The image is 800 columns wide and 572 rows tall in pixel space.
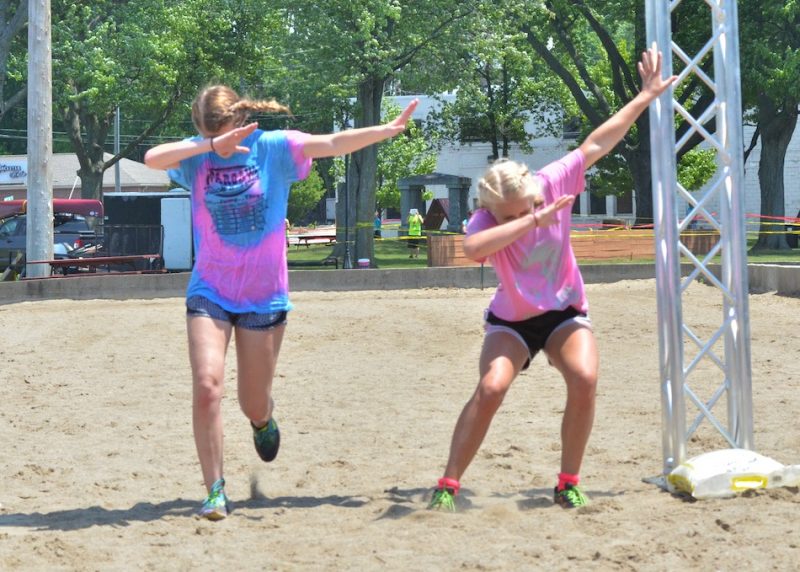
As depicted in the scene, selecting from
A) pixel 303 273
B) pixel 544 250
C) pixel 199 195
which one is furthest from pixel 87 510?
pixel 303 273

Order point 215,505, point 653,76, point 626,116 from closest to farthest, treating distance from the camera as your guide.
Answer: point 215,505 < point 626,116 < point 653,76

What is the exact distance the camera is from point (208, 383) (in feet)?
18.1

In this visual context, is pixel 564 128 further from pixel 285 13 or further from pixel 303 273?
pixel 303 273

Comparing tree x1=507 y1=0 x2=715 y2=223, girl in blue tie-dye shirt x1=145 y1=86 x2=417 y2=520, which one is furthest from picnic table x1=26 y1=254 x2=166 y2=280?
girl in blue tie-dye shirt x1=145 y1=86 x2=417 y2=520

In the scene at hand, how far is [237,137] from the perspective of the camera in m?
5.41

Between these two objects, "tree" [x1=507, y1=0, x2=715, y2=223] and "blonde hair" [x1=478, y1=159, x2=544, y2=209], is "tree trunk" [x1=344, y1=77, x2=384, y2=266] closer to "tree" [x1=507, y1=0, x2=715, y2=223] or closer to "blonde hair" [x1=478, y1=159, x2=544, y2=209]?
"tree" [x1=507, y1=0, x2=715, y2=223]

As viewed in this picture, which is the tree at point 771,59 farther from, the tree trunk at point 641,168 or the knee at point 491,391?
the knee at point 491,391

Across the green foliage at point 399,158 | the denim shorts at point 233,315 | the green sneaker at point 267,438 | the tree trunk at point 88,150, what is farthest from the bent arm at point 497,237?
the green foliage at point 399,158

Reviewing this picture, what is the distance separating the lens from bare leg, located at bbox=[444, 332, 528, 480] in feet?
18.0

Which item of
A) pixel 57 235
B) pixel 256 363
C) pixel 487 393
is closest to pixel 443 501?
pixel 487 393

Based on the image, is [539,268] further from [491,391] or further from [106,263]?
[106,263]

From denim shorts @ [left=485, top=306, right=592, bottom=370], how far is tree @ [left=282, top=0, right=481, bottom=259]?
25.0 m

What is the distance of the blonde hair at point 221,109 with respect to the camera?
5664 millimetres

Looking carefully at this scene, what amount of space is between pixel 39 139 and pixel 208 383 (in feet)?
58.5
